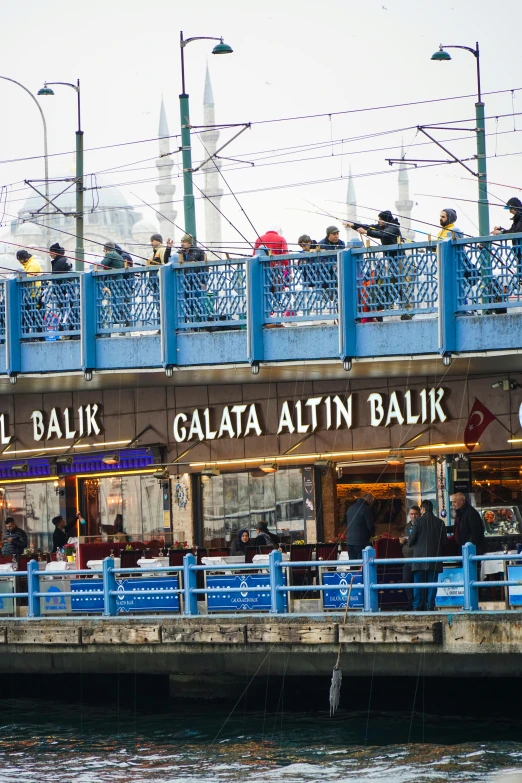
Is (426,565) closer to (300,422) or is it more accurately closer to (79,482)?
(300,422)

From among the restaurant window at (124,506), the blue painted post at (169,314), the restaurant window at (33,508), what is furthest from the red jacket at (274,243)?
the restaurant window at (33,508)

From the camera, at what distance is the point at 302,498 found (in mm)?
25562

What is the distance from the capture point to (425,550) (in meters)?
17.1

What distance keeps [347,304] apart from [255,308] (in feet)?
4.95

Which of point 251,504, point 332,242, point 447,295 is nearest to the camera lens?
point 447,295

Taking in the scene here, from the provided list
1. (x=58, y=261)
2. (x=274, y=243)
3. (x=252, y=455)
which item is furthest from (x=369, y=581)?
(x=252, y=455)

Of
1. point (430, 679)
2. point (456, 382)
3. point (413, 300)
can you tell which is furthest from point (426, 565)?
point (456, 382)

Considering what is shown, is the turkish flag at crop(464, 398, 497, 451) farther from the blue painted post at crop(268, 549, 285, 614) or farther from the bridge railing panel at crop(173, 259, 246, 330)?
the blue painted post at crop(268, 549, 285, 614)

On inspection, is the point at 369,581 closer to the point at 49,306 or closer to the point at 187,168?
the point at 49,306

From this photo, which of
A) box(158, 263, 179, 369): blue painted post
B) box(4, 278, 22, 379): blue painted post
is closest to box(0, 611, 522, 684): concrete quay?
box(158, 263, 179, 369): blue painted post

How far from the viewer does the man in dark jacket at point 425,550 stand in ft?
55.3

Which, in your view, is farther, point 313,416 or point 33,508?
point 33,508

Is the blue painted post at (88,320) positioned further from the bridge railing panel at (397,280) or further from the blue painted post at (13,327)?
the bridge railing panel at (397,280)

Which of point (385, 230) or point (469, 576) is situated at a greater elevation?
point (385, 230)
